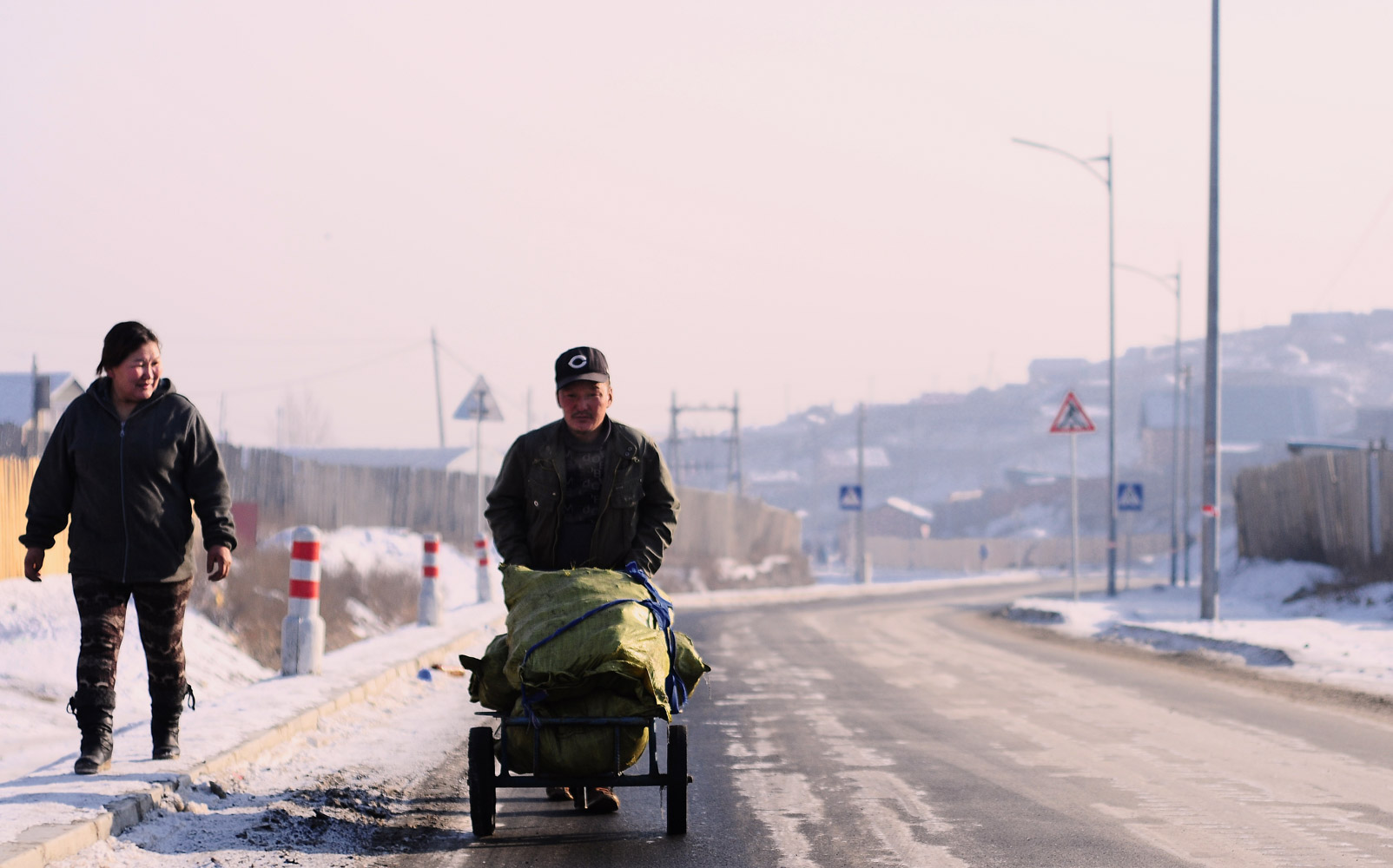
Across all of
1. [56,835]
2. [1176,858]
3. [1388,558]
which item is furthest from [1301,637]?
[56,835]

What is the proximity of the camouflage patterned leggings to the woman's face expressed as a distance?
0.85m

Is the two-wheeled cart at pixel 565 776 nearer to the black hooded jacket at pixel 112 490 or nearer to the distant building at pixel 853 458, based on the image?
the black hooded jacket at pixel 112 490

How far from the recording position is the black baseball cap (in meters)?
5.83

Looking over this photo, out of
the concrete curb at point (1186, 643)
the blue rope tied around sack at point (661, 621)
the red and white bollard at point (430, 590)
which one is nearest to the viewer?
the blue rope tied around sack at point (661, 621)

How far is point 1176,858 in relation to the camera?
5227 mm

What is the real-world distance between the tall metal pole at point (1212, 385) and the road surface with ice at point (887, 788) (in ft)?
26.5

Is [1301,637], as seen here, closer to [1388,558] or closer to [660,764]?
[1388,558]

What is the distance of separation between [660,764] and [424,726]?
2.43 meters

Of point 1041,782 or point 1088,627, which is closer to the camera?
point 1041,782

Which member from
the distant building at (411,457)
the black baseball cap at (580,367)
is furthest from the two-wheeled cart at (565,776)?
the distant building at (411,457)

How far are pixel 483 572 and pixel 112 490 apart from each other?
17.5 metres

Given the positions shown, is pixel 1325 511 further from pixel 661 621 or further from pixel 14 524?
pixel 661 621

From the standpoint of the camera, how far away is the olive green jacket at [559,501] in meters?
5.94

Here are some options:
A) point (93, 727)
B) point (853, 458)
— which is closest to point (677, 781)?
point (93, 727)
